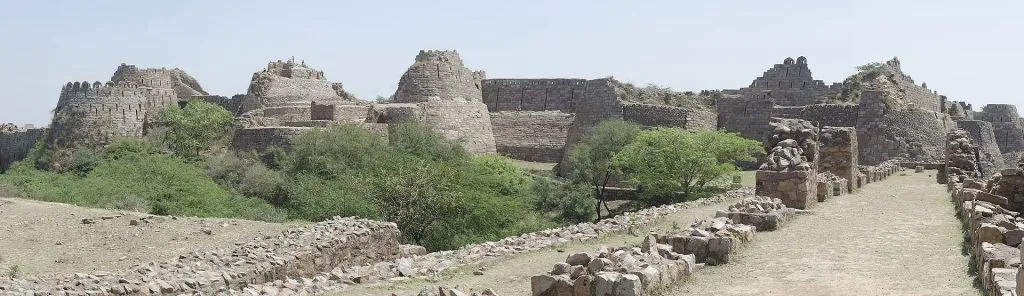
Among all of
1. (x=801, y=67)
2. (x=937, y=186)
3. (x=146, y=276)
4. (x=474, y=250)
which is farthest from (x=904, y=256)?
(x=801, y=67)

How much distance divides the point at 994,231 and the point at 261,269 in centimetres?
808

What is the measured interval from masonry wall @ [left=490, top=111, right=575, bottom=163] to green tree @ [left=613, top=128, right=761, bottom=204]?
11.7 m

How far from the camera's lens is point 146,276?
11.6 m

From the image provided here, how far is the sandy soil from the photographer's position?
14.3m

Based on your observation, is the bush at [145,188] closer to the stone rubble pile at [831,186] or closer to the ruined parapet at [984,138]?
the stone rubble pile at [831,186]

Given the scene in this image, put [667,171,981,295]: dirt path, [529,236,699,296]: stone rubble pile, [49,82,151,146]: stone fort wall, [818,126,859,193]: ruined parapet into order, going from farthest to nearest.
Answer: [49,82,151,146]: stone fort wall → [818,126,859,193]: ruined parapet → [667,171,981,295]: dirt path → [529,236,699,296]: stone rubble pile

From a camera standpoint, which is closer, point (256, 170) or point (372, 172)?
point (372, 172)

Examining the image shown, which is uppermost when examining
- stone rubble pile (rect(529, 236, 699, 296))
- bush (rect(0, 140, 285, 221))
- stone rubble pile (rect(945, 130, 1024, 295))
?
stone rubble pile (rect(945, 130, 1024, 295))

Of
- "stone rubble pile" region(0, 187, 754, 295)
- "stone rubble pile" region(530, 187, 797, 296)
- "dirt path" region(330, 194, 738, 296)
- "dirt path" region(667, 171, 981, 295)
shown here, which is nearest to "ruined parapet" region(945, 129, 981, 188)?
"dirt path" region(667, 171, 981, 295)

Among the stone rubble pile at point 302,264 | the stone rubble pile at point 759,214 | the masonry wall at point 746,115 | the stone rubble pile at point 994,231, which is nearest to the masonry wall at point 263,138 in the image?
the masonry wall at point 746,115

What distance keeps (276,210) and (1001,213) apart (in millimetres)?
19332

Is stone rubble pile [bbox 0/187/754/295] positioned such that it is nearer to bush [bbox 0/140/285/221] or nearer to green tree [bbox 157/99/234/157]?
bush [bbox 0/140/285/221]

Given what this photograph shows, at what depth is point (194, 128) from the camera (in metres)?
37.8

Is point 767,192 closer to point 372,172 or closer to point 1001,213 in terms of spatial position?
point 1001,213
